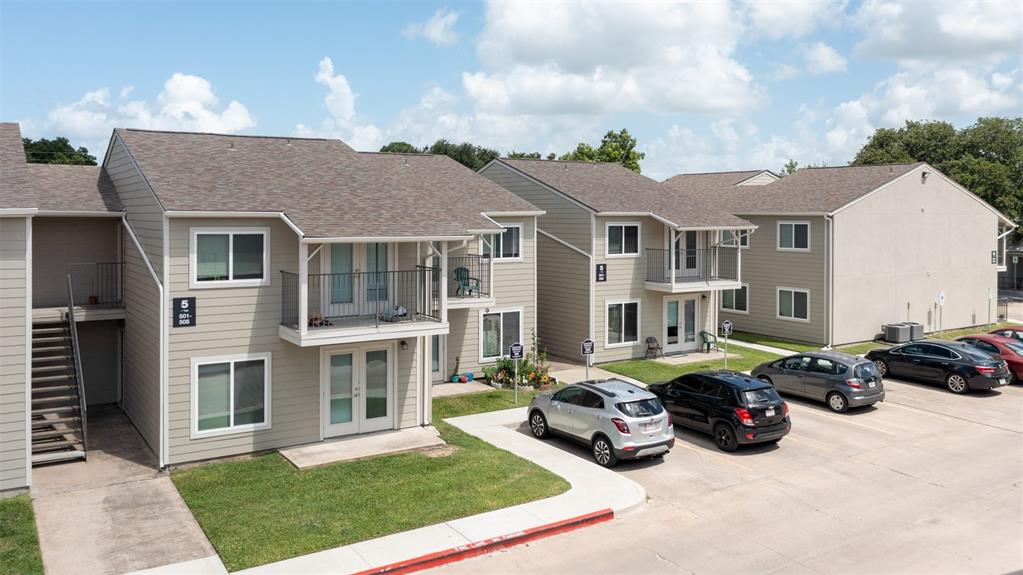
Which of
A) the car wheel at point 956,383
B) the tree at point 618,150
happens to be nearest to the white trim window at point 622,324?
the car wheel at point 956,383

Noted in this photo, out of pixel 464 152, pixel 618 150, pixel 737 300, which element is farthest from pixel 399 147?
pixel 737 300

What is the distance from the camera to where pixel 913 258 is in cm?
3366

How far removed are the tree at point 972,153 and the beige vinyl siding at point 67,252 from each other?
168ft

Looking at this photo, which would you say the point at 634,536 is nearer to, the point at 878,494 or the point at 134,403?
the point at 878,494

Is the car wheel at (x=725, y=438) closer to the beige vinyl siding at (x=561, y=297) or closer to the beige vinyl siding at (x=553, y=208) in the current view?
the beige vinyl siding at (x=561, y=297)

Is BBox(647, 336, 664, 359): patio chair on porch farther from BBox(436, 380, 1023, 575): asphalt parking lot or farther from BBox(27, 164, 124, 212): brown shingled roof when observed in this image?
BBox(27, 164, 124, 212): brown shingled roof

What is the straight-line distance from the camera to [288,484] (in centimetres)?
1475

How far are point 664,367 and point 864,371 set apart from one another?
22.3 feet

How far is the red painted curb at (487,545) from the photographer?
1148 cm

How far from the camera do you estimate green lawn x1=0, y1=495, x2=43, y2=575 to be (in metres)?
11.3

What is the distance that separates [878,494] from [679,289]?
12.7 metres

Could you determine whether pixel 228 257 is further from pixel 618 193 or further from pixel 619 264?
pixel 618 193

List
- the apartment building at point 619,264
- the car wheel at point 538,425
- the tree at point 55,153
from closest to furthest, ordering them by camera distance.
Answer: the car wheel at point 538,425 < the apartment building at point 619,264 < the tree at point 55,153

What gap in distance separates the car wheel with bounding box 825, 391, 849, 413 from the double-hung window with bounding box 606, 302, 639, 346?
780cm
